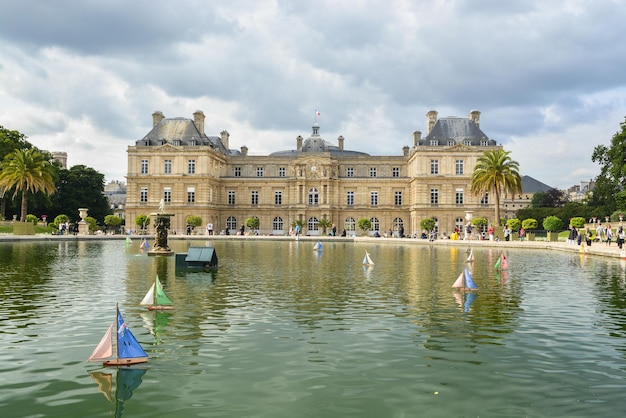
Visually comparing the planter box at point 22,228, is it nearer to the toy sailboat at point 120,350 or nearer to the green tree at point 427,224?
the green tree at point 427,224

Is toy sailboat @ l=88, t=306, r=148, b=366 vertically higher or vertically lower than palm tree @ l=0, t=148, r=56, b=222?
lower

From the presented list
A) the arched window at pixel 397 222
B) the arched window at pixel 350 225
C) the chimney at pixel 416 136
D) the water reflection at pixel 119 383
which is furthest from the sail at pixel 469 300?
the chimney at pixel 416 136

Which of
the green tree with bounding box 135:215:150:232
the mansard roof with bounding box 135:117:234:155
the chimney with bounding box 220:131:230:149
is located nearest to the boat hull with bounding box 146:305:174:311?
the green tree with bounding box 135:215:150:232

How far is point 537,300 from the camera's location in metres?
16.1

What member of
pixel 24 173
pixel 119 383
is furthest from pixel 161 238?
pixel 24 173

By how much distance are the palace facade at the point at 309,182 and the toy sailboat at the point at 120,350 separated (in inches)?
2537

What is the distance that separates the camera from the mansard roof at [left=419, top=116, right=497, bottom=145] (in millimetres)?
75750

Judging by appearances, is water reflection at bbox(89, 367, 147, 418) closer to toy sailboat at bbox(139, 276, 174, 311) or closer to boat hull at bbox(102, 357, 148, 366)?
boat hull at bbox(102, 357, 148, 366)

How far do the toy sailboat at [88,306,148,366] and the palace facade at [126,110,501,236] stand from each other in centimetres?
6444

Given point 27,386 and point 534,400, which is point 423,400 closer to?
point 534,400

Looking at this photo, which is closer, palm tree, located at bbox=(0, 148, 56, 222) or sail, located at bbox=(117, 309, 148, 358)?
sail, located at bbox=(117, 309, 148, 358)

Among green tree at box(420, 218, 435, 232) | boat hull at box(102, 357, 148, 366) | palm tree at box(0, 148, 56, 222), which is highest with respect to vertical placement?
palm tree at box(0, 148, 56, 222)

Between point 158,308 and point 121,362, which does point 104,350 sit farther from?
point 158,308

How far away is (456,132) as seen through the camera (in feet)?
251
